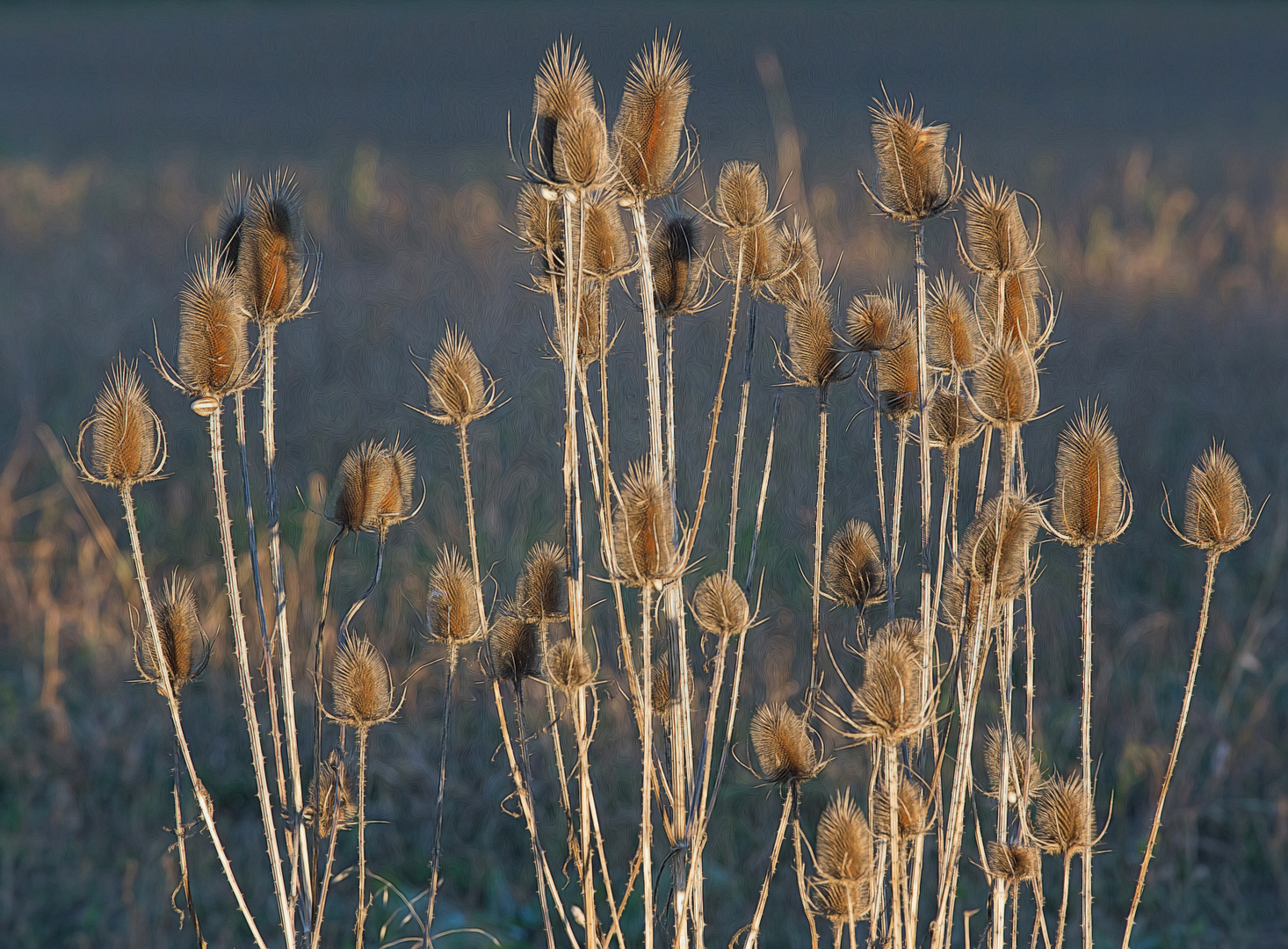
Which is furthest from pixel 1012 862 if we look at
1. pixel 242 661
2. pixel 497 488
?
pixel 497 488

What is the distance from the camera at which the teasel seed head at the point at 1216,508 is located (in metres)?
1.42

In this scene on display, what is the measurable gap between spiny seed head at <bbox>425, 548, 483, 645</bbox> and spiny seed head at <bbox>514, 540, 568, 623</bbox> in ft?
0.24

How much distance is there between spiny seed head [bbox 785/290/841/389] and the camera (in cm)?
151

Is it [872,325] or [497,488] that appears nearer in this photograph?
[872,325]

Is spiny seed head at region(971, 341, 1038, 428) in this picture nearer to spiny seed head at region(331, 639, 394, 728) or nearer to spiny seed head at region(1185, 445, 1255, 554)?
spiny seed head at region(1185, 445, 1255, 554)

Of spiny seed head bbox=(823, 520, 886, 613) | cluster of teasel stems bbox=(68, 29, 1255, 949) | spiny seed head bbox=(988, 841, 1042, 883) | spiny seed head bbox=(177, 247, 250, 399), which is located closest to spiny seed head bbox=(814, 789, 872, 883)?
cluster of teasel stems bbox=(68, 29, 1255, 949)

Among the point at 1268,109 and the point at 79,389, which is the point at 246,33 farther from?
the point at 79,389

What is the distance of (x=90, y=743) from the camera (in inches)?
135

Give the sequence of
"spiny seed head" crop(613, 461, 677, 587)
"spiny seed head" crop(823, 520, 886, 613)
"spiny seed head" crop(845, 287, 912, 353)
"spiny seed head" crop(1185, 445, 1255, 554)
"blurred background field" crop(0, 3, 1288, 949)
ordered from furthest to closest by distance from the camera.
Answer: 1. "blurred background field" crop(0, 3, 1288, 949)
2. "spiny seed head" crop(823, 520, 886, 613)
3. "spiny seed head" crop(845, 287, 912, 353)
4. "spiny seed head" crop(1185, 445, 1255, 554)
5. "spiny seed head" crop(613, 461, 677, 587)

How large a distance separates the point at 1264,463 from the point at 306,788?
359 centimetres

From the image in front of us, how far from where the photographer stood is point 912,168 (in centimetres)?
136

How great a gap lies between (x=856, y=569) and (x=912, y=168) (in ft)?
1.84

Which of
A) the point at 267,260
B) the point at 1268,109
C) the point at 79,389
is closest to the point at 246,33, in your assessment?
the point at 1268,109

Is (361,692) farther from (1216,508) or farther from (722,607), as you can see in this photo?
(1216,508)
